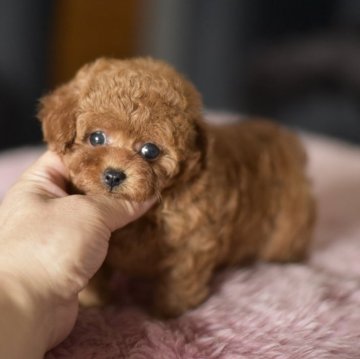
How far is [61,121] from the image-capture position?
1.74 meters

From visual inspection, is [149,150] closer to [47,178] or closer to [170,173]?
[170,173]

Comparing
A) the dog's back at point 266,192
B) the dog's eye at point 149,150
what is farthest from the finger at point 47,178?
the dog's back at point 266,192

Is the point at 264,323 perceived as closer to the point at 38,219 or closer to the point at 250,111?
the point at 38,219

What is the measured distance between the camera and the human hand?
1428 millimetres

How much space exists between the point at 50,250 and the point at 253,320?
804 millimetres

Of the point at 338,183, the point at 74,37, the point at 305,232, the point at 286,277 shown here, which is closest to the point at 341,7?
the point at 338,183

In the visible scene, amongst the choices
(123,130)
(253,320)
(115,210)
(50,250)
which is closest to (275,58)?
(253,320)

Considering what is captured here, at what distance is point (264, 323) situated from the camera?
1933mm

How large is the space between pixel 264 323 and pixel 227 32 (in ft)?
10.2

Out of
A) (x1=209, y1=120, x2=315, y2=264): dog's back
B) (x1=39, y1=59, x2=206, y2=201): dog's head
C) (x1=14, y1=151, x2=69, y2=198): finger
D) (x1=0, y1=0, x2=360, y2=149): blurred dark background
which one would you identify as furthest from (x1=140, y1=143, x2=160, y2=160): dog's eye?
(x1=0, y1=0, x2=360, y2=149): blurred dark background

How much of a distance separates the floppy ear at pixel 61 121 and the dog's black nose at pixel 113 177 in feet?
0.60

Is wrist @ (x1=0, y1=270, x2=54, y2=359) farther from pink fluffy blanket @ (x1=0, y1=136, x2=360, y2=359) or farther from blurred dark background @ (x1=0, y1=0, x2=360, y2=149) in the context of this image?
blurred dark background @ (x1=0, y1=0, x2=360, y2=149)

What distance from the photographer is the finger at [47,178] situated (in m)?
1.68

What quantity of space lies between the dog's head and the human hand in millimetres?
90
